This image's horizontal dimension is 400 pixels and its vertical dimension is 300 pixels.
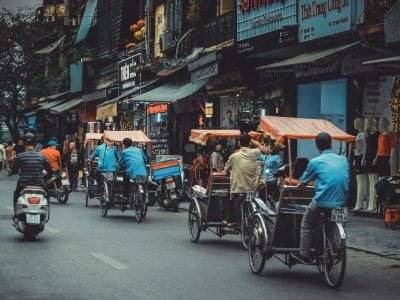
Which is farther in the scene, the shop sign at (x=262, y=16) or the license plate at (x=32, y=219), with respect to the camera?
the shop sign at (x=262, y=16)

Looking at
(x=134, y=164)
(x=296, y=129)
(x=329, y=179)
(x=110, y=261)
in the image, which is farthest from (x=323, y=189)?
(x=134, y=164)

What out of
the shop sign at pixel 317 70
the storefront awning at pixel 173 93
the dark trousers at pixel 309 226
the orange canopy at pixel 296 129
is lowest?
the dark trousers at pixel 309 226

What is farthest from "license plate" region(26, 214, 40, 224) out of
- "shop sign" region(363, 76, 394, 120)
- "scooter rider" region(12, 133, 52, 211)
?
"shop sign" region(363, 76, 394, 120)

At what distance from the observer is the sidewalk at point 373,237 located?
47.6 ft

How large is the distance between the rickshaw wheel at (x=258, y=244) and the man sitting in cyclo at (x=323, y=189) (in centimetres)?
62

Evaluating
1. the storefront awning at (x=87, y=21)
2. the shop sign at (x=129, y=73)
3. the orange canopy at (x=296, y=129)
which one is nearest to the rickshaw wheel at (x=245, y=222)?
the orange canopy at (x=296, y=129)

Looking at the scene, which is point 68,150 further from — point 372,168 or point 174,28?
point 372,168

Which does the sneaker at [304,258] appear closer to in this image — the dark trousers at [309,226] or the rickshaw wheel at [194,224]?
the dark trousers at [309,226]

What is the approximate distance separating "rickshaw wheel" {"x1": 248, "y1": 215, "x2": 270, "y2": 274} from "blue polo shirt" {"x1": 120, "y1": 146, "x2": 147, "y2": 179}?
26.7ft

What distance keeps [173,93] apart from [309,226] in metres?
20.5

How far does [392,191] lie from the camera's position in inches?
693

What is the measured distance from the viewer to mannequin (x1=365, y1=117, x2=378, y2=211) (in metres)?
20.4

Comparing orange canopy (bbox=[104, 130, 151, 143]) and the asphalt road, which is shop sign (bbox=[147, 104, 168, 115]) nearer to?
orange canopy (bbox=[104, 130, 151, 143])

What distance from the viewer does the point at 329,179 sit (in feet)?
35.2
